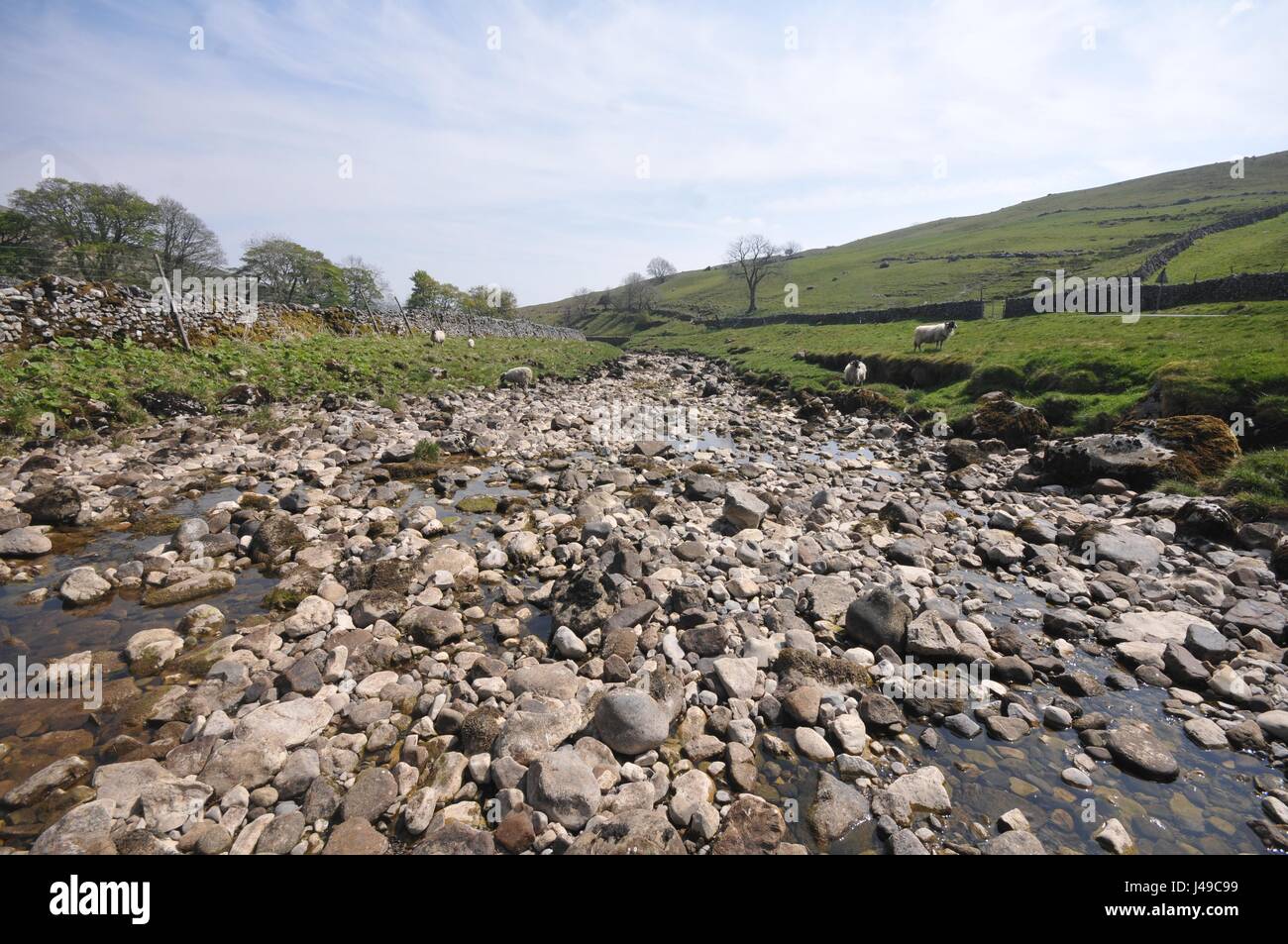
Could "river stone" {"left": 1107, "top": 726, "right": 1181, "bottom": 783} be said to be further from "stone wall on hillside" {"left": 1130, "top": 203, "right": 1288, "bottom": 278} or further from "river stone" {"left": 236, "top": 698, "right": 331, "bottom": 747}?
"stone wall on hillside" {"left": 1130, "top": 203, "right": 1288, "bottom": 278}

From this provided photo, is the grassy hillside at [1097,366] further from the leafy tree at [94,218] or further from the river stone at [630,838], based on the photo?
the leafy tree at [94,218]

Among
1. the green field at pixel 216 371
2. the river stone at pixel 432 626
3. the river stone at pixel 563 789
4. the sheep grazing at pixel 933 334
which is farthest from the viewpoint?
the sheep grazing at pixel 933 334

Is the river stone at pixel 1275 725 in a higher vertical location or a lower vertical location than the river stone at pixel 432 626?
lower

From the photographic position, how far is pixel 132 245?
48469mm

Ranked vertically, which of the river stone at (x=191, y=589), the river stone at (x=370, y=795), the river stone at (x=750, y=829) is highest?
the river stone at (x=191, y=589)

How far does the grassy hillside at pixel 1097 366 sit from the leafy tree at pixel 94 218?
58873mm

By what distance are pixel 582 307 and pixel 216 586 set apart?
143002 millimetres

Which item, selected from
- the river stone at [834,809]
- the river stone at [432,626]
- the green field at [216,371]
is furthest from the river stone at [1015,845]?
the green field at [216,371]

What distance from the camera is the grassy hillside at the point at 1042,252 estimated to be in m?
58.3

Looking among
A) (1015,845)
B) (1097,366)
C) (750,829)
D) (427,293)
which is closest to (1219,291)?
(1097,366)

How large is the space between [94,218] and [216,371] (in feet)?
168

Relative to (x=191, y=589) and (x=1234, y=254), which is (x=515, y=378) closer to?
(x=191, y=589)
